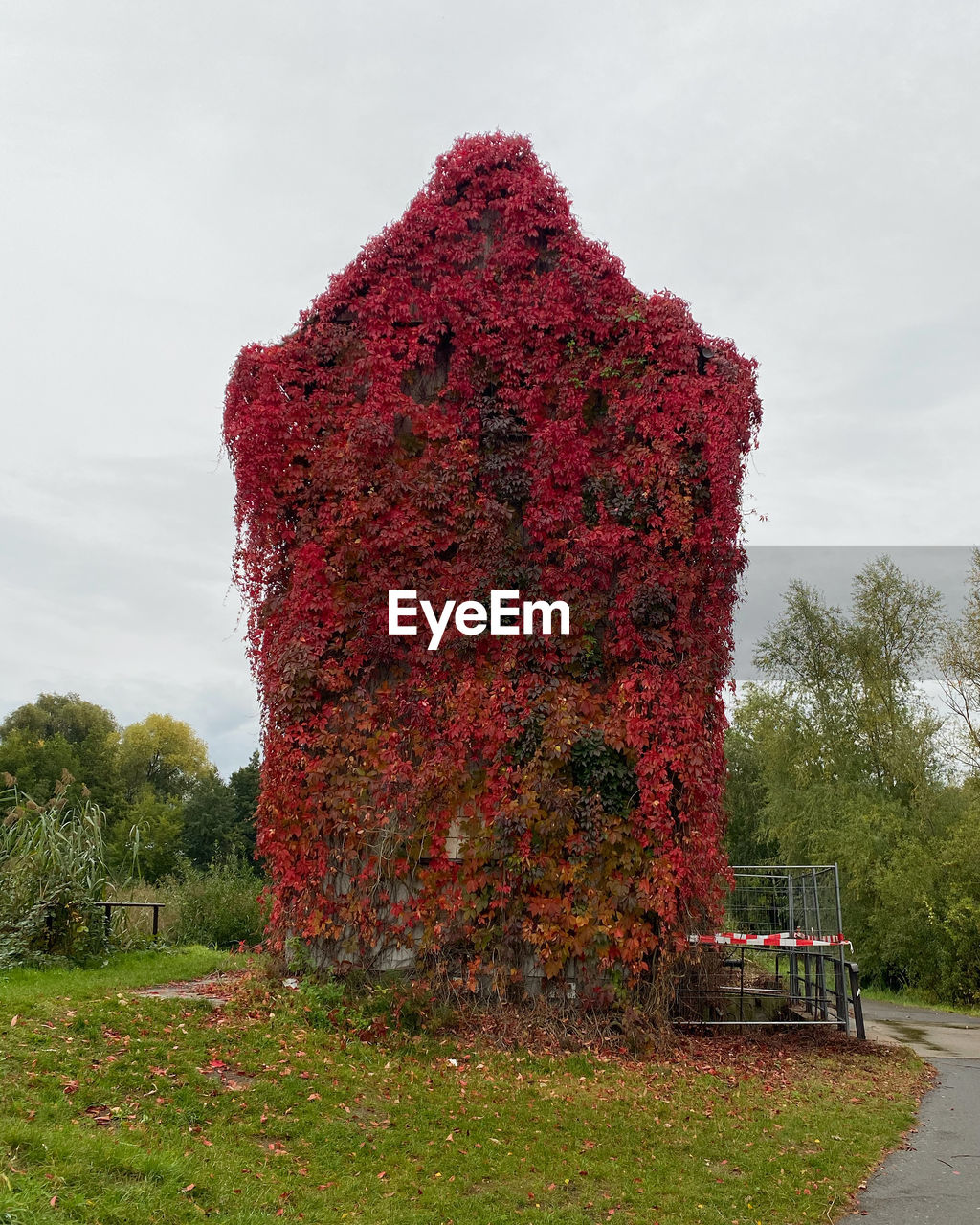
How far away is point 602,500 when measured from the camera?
1202 centimetres

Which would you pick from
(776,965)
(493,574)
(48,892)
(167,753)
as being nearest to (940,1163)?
(776,965)

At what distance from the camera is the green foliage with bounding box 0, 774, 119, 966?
1215 centimetres

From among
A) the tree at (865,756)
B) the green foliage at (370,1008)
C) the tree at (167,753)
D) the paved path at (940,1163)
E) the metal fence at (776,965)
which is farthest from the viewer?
the tree at (167,753)

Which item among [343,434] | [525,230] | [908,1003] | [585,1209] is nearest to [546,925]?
Result: [585,1209]

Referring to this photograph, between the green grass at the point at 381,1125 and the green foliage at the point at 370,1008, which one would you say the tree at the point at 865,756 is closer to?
the green grass at the point at 381,1125

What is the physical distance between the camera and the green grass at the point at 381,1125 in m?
5.57

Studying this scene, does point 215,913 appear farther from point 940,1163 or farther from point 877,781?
point 877,781

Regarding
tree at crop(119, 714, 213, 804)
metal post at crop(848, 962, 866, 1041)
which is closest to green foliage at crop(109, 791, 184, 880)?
tree at crop(119, 714, 213, 804)

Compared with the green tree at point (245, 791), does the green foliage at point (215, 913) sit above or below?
below

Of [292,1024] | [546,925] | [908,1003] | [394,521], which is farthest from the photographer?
[908,1003]

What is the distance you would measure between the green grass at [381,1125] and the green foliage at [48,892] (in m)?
2.03

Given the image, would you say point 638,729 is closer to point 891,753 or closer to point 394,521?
point 394,521

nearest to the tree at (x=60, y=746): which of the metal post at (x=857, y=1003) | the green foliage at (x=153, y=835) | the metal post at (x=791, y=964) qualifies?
the green foliage at (x=153, y=835)

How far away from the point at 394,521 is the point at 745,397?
15.9 feet
